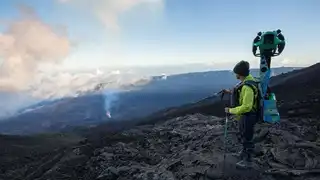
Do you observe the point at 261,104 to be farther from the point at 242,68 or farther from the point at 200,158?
the point at 200,158

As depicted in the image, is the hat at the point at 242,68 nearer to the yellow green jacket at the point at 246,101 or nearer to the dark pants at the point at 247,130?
the yellow green jacket at the point at 246,101

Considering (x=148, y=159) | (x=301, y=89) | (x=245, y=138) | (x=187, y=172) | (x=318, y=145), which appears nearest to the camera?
(x=245, y=138)

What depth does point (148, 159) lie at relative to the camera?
16016mm

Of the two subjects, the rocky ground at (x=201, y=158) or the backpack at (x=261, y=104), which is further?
the rocky ground at (x=201, y=158)

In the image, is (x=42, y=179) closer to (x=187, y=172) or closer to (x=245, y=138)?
(x=187, y=172)

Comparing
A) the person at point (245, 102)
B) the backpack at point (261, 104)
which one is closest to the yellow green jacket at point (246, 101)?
the person at point (245, 102)

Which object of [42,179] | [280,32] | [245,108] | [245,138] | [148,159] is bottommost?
[42,179]

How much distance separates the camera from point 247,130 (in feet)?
34.7

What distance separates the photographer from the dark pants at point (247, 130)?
34.2 ft

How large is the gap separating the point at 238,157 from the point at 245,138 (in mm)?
1305

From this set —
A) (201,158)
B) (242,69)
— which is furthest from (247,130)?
(201,158)

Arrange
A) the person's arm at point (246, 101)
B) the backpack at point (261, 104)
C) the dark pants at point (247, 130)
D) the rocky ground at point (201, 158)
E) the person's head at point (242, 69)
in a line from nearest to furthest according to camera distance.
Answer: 1. the person's arm at point (246, 101)
2. the person's head at point (242, 69)
3. the backpack at point (261, 104)
4. the dark pants at point (247, 130)
5. the rocky ground at point (201, 158)

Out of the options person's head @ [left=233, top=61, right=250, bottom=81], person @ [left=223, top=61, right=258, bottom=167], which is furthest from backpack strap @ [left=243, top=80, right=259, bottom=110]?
person's head @ [left=233, top=61, right=250, bottom=81]

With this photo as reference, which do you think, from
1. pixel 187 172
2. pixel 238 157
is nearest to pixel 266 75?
pixel 238 157
